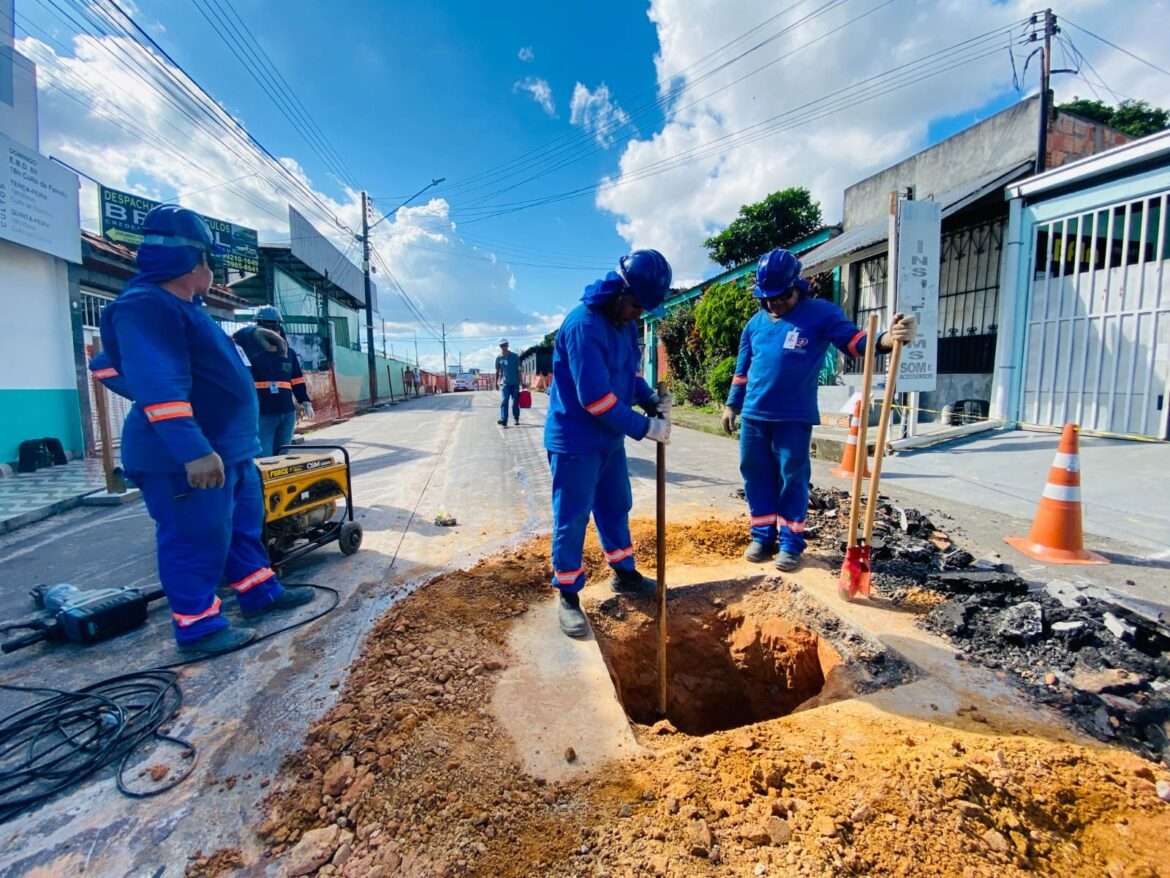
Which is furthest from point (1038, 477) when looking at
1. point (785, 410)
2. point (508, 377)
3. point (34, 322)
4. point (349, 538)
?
point (34, 322)

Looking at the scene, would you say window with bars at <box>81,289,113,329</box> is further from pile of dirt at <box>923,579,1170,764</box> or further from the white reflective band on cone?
the white reflective band on cone

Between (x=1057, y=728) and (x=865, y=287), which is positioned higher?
(x=865, y=287)

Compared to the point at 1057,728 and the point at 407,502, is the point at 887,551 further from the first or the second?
the point at 407,502

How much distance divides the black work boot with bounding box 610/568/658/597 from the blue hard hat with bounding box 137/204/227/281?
99.4 inches

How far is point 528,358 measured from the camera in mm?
Answer: 55188

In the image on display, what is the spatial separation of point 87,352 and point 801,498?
32.8ft

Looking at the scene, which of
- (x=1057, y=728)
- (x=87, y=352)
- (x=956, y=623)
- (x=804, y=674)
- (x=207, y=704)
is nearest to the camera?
(x=1057, y=728)

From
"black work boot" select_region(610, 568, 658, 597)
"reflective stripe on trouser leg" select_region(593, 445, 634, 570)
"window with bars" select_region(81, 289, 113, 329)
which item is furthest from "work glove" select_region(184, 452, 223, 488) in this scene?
"window with bars" select_region(81, 289, 113, 329)

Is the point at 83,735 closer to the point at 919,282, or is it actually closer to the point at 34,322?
the point at 919,282

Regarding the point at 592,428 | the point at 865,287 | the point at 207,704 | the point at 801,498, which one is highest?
the point at 865,287

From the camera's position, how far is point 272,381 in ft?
15.5

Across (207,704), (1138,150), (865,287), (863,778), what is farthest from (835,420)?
(207,704)

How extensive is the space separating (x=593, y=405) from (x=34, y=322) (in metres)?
9.60

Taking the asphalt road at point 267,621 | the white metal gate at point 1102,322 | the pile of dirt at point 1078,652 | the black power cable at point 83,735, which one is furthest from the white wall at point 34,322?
the white metal gate at point 1102,322
